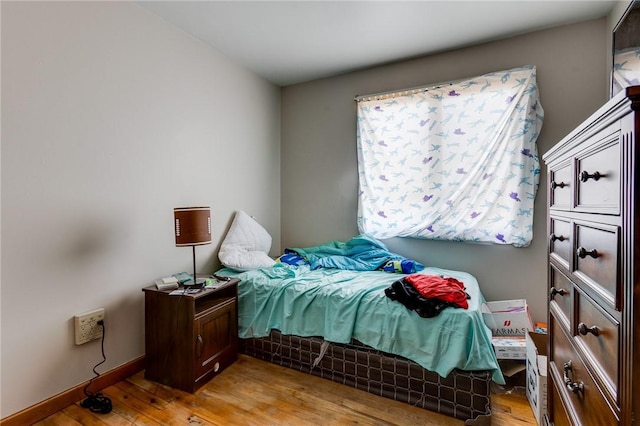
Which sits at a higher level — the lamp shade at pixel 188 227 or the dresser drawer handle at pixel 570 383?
the lamp shade at pixel 188 227

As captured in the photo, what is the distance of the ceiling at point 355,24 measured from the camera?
2004 mm

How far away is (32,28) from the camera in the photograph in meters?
1.52

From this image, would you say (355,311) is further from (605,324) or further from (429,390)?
(605,324)

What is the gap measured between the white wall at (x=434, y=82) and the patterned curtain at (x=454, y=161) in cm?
12

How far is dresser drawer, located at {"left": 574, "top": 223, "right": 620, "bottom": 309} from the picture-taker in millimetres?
662

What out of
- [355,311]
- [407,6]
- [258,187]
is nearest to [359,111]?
[407,6]

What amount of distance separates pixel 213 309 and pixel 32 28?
180 cm

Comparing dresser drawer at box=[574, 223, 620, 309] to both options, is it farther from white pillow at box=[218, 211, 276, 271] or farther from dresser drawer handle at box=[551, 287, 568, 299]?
→ white pillow at box=[218, 211, 276, 271]

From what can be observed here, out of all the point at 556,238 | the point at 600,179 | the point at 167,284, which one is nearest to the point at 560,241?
the point at 556,238

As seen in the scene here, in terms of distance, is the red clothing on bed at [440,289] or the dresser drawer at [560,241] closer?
the dresser drawer at [560,241]

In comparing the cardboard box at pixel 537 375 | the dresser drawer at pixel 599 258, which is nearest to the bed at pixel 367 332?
the cardboard box at pixel 537 375

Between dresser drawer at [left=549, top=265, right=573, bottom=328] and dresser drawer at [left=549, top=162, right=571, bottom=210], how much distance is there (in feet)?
0.81

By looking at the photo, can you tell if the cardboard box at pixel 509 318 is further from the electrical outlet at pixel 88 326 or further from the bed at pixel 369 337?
the electrical outlet at pixel 88 326

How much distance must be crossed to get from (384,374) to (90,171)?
2.12 meters
